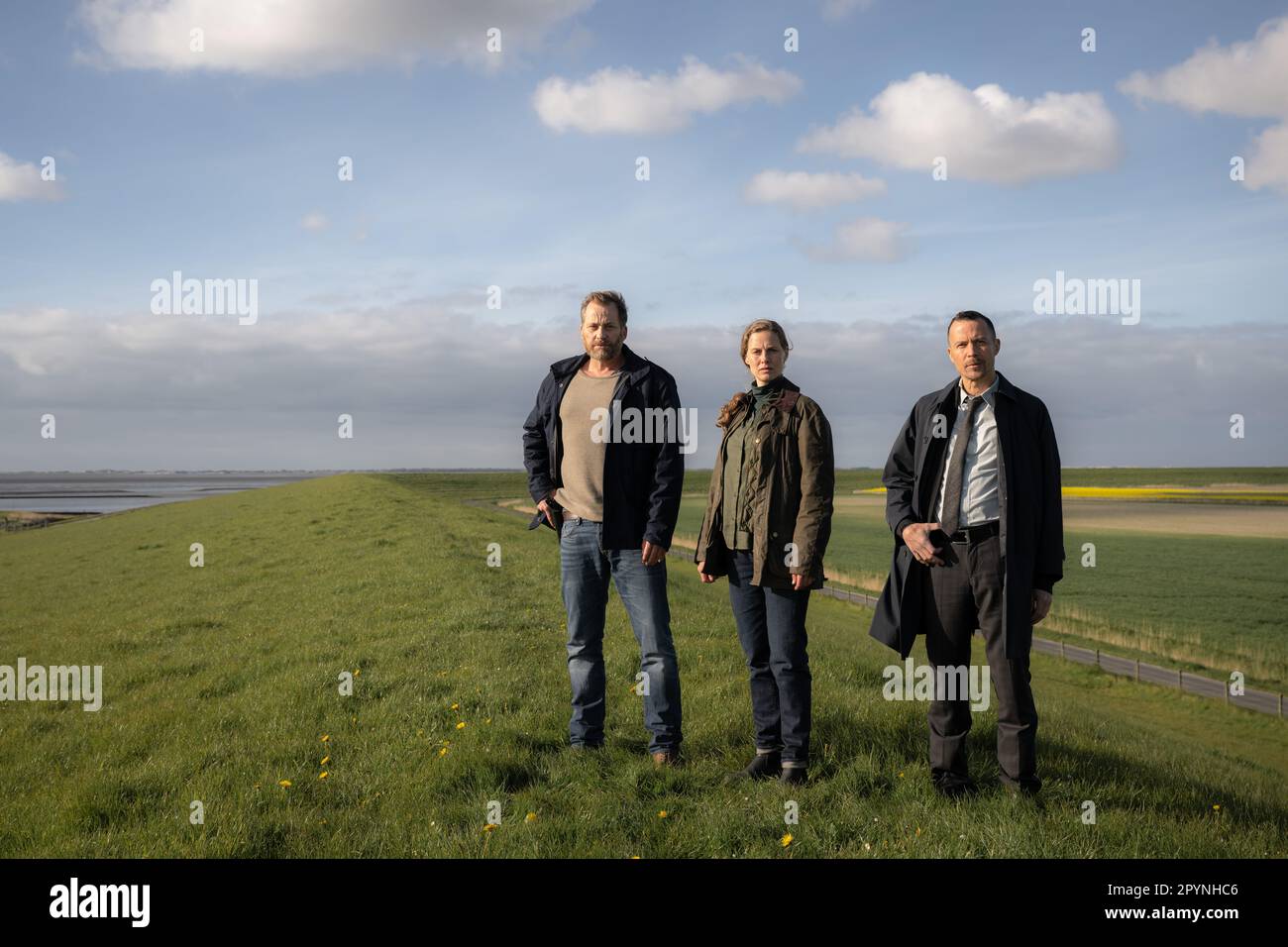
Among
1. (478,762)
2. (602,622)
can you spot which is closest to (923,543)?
(602,622)

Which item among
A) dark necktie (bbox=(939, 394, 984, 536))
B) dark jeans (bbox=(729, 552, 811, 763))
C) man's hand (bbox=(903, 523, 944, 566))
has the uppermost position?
dark necktie (bbox=(939, 394, 984, 536))

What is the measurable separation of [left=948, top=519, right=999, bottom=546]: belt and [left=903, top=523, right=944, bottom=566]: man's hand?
0.43 ft

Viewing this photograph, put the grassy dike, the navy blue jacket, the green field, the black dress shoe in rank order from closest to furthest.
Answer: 1. the grassy dike
2. the black dress shoe
3. the navy blue jacket
4. the green field

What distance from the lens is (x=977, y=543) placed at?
14.3 feet

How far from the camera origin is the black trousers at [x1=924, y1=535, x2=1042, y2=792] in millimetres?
4262

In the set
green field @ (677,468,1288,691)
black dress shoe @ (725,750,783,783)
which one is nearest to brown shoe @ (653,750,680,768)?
black dress shoe @ (725,750,783,783)

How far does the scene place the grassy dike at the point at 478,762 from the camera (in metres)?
4.10

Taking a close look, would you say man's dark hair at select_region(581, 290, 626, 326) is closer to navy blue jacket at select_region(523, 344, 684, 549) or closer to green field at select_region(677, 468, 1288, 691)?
navy blue jacket at select_region(523, 344, 684, 549)

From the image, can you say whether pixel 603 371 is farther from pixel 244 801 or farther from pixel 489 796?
pixel 244 801

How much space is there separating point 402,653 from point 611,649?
7.80 feet

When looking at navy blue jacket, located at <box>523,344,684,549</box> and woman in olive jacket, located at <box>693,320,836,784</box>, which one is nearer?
woman in olive jacket, located at <box>693,320,836,784</box>

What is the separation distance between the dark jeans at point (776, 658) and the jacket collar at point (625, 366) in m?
1.31

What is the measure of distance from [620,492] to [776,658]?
140 cm
